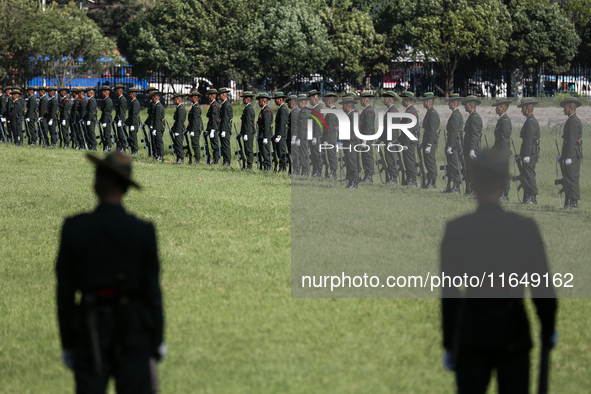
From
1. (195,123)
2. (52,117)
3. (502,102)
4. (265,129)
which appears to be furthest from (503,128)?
(52,117)

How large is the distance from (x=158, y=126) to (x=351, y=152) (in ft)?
23.7

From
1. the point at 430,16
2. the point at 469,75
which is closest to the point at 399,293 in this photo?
the point at 469,75

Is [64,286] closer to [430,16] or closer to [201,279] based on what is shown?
[201,279]

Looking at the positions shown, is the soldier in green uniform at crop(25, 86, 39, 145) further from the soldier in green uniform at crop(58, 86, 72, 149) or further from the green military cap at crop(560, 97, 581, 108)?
the green military cap at crop(560, 97, 581, 108)

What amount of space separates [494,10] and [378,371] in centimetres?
3784

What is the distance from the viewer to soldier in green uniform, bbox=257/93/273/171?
706 inches

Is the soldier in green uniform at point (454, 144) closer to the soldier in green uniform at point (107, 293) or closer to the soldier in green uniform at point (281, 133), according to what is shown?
the soldier in green uniform at point (281, 133)

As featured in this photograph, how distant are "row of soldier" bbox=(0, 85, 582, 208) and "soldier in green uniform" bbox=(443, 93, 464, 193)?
0.02m

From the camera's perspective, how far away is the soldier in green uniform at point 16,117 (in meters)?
24.4

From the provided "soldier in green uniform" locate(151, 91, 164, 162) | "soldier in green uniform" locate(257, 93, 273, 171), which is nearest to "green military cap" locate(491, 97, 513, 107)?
"soldier in green uniform" locate(257, 93, 273, 171)

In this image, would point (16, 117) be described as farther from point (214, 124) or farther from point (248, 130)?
point (248, 130)

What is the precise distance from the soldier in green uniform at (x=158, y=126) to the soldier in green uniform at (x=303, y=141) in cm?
460

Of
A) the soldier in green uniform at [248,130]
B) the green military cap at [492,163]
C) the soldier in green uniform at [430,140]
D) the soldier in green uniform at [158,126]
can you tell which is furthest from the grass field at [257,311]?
the soldier in green uniform at [158,126]

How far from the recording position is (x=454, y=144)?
44.8 ft
